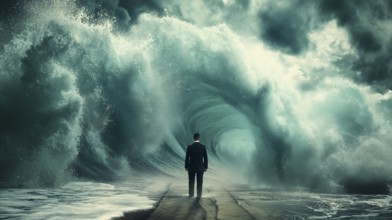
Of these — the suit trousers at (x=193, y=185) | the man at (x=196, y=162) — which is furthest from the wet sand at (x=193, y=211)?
the man at (x=196, y=162)

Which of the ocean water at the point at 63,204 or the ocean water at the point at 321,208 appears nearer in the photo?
the ocean water at the point at 63,204

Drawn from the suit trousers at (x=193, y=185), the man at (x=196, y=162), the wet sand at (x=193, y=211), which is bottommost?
the wet sand at (x=193, y=211)

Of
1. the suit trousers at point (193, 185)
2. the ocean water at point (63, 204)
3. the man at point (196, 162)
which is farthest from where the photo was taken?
the man at point (196, 162)

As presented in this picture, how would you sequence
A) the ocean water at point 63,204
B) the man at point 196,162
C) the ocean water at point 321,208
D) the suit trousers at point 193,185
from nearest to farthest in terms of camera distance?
the ocean water at point 63,204
the ocean water at point 321,208
the suit trousers at point 193,185
the man at point 196,162

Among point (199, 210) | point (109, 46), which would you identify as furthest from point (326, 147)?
point (109, 46)

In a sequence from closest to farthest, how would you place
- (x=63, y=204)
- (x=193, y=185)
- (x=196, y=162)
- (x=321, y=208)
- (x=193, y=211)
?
(x=193, y=211) → (x=63, y=204) → (x=321, y=208) → (x=193, y=185) → (x=196, y=162)

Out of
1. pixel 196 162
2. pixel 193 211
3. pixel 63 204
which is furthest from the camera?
pixel 196 162

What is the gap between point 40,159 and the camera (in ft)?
33.1

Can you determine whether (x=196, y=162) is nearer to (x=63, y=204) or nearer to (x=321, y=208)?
(x=321, y=208)

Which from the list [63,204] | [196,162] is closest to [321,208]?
[196,162]

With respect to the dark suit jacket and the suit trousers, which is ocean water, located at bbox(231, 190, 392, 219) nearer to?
the suit trousers

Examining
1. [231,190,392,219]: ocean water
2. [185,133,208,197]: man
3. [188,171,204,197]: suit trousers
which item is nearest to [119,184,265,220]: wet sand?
[231,190,392,219]: ocean water

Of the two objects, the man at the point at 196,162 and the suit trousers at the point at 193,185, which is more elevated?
the man at the point at 196,162

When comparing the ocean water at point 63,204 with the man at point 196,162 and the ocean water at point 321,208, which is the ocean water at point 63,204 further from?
the ocean water at point 321,208
